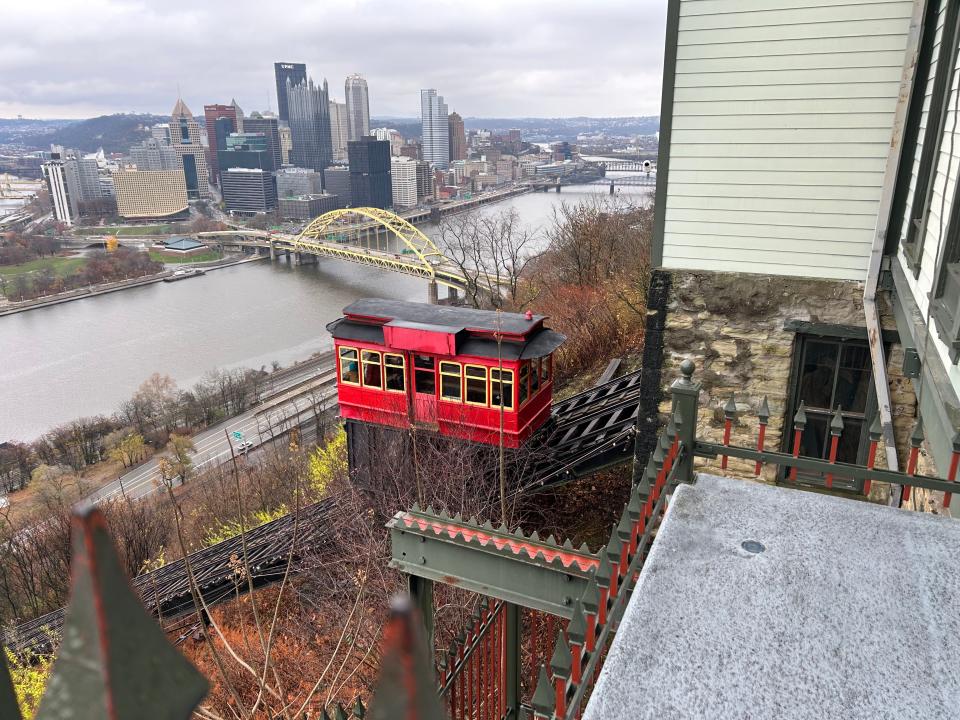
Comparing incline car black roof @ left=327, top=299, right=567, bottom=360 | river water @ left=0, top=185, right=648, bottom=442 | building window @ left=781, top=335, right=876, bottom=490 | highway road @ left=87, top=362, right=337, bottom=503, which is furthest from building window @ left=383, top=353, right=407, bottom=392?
river water @ left=0, top=185, right=648, bottom=442

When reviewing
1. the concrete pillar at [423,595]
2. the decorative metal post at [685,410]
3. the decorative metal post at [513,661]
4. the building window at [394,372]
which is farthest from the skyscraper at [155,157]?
the decorative metal post at [685,410]

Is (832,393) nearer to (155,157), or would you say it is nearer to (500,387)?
(500,387)

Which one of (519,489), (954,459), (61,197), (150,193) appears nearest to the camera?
(954,459)

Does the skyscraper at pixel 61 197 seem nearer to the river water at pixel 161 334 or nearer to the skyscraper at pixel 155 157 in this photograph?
the skyscraper at pixel 155 157

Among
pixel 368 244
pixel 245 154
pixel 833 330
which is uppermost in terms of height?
pixel 245 154

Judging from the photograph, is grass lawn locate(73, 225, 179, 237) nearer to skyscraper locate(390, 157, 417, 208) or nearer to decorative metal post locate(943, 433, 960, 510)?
skyscraper locate(390, 157, 417, 208)

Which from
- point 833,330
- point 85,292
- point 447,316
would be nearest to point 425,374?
point 447,316
